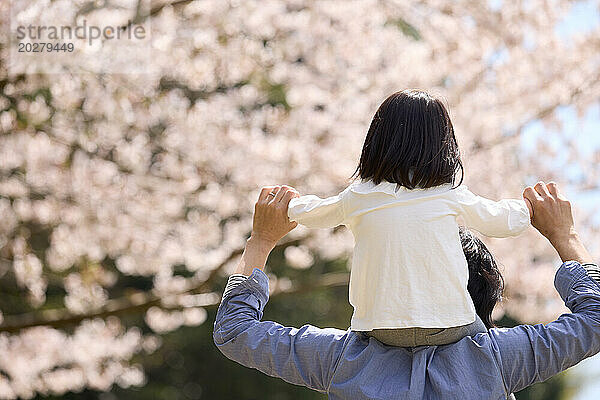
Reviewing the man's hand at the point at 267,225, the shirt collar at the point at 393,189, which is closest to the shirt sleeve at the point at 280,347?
the man's hand at the point at 267,225

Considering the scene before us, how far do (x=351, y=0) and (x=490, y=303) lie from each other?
12.1 ft

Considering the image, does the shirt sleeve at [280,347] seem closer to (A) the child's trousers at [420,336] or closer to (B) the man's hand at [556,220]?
(A) the child's trousers at [420,336]

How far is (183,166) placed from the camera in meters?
5.04

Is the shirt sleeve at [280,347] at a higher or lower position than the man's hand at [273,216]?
lower

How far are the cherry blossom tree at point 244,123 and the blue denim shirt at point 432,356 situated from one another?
9.47 feet

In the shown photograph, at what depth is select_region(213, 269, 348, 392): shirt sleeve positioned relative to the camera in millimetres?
1461

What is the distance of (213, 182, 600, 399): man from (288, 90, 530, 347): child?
4 cm

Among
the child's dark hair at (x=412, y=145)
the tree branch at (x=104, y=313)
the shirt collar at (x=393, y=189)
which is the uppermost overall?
the child's dark hair at (x=412, y=145)

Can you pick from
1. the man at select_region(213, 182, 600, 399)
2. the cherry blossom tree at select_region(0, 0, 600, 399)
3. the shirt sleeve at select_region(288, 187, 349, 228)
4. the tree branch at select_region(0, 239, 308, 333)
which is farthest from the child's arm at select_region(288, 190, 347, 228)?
the cherry blossom tree at select_region(0, 0, 600, 399)

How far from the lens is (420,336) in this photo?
140cm

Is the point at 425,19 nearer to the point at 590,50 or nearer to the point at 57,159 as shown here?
the point at 590,50

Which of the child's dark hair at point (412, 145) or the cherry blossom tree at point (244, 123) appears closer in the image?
the child's dark hair at point (412, 145)

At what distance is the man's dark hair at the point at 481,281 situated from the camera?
5.28 ft

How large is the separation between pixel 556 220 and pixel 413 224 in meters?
0.32
